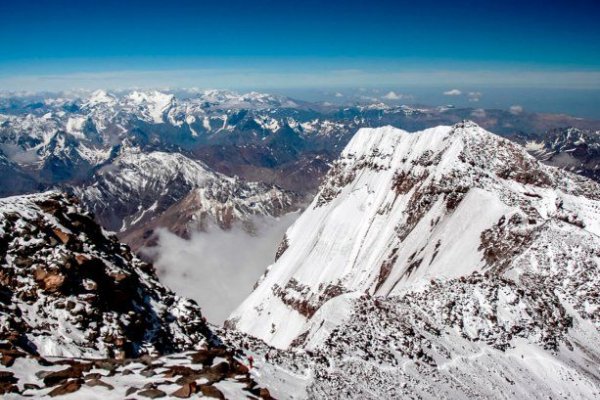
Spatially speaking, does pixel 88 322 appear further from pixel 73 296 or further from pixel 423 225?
pixel 423 225

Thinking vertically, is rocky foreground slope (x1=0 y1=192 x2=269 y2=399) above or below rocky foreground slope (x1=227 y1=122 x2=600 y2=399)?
above

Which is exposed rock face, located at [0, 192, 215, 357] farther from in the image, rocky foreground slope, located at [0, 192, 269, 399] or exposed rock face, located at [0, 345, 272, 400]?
exposed rock face, located at [0, 345, 272, 400]

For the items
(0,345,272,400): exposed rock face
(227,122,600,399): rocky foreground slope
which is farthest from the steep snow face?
(0,345,272,400): exposed rock face

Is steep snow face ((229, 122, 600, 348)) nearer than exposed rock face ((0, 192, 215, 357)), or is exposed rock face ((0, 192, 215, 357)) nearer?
exposed rock face ((0, 192, 215, 357))

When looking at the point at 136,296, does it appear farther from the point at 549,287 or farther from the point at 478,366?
the point at 549,287

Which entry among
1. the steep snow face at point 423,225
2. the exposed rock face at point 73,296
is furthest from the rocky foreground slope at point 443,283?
the exposed rock face at point 73,296

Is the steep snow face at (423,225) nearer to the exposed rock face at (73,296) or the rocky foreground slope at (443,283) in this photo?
the rocky foreground slope at (443,283)

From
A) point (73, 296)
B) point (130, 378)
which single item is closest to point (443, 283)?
point (73, 296)
